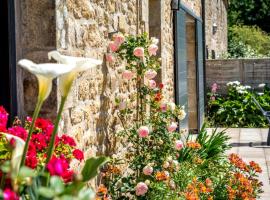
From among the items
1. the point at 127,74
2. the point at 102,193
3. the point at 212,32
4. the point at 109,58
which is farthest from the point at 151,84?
the point at 212,32

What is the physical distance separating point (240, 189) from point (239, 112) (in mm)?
8425

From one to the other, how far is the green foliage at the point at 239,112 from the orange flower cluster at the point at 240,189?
26.1ft

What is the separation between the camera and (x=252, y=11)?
115 ft

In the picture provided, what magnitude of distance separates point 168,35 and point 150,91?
280cm

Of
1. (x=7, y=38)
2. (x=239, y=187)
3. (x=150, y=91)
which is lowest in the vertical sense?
(x=239, y=187)

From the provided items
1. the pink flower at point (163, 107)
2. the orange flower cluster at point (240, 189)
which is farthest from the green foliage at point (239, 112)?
the orange flower cluster at point (240, 189)

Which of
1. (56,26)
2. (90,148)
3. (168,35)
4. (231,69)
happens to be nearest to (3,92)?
(56,26)

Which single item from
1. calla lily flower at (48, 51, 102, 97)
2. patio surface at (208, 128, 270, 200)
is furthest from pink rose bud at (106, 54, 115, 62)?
calla lily flower at (48, 51, 102, 97)

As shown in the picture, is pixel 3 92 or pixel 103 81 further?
pixel 103 81

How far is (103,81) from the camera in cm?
484

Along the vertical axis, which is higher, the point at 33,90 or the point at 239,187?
the point at 33,90

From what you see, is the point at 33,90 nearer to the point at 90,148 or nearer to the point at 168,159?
the point at 90,148

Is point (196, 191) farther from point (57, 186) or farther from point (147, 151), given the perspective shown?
point (57, 186)

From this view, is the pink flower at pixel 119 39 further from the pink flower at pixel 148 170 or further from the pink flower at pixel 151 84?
the pink flower at pixel 148 170
